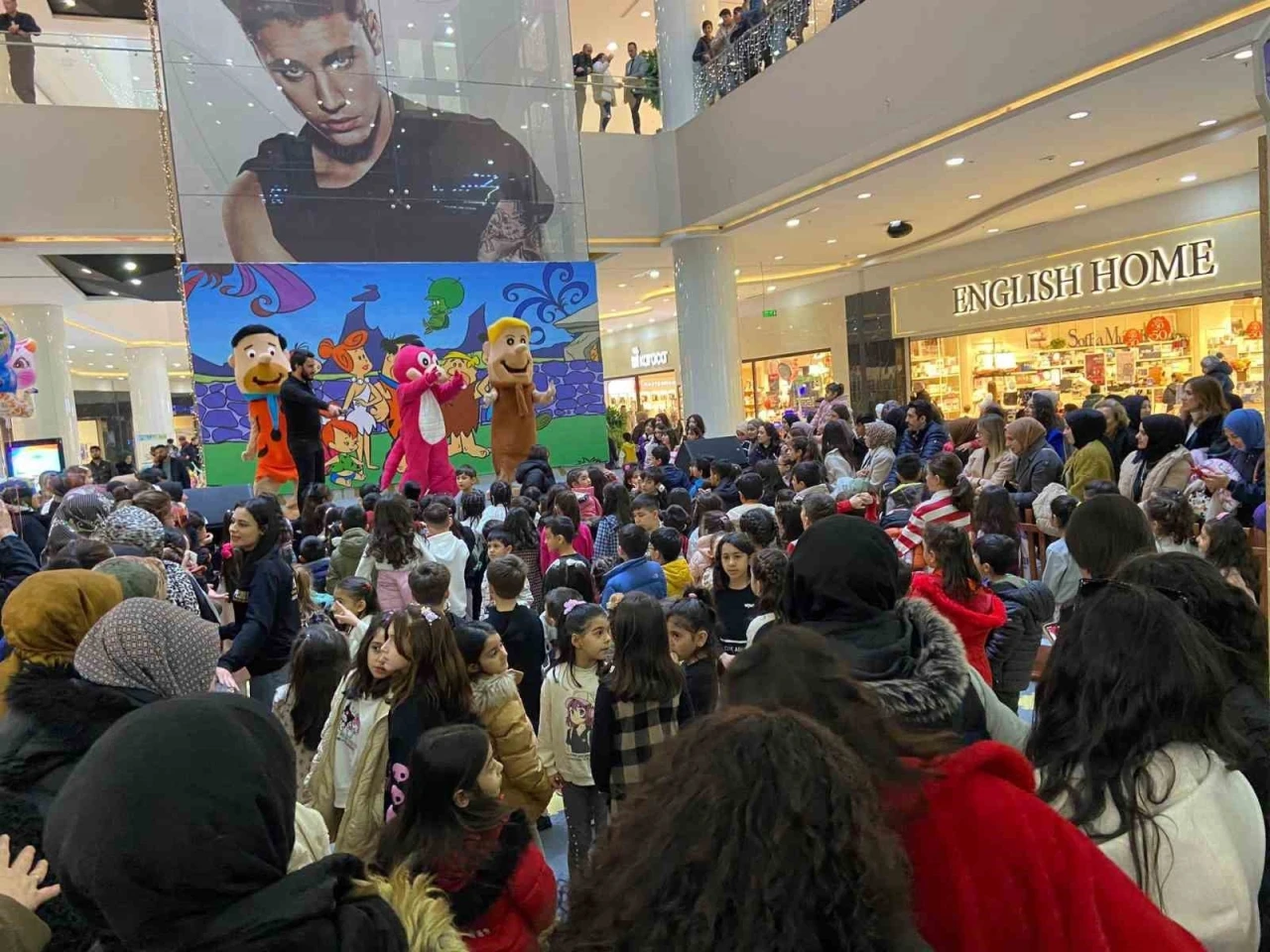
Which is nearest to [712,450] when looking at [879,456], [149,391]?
[879,456]

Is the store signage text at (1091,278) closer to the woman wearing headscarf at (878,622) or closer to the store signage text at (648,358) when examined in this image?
the store signage text at (648,358)

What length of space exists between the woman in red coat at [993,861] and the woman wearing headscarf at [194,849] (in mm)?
705

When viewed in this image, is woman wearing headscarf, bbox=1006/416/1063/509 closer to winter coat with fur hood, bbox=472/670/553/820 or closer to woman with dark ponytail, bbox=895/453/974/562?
woman with dark ponytail, bbox=895/453/974/562

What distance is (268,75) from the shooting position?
10984 mm

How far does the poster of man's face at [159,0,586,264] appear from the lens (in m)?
10.8

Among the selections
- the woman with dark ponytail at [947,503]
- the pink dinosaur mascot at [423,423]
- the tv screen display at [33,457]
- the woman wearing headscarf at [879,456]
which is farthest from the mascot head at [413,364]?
the tv screen display at [33,457]

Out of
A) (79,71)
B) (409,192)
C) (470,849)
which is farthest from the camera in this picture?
(409,192)

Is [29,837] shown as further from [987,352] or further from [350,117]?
[987,352]

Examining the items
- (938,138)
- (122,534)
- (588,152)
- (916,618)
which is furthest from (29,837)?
(588,152)

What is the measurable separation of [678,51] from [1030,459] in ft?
30.5

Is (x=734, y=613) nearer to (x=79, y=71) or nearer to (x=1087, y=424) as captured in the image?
(x=1087, y=424)

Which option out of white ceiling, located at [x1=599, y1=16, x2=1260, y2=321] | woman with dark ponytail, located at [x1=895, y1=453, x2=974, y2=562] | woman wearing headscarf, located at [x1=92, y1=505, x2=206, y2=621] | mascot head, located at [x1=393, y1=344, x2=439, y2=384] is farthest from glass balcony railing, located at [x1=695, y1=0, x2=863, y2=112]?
woman wearing headscarf, located at [x1=92, y1=505, x2=206, y2=621]

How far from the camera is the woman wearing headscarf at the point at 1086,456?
567cm

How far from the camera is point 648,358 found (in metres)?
25.0
